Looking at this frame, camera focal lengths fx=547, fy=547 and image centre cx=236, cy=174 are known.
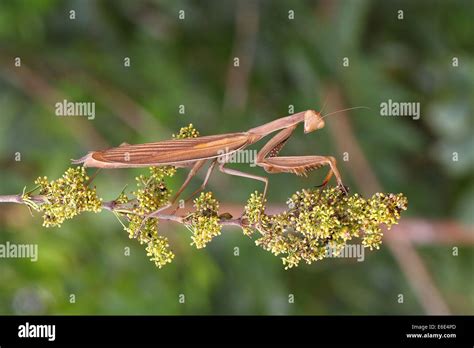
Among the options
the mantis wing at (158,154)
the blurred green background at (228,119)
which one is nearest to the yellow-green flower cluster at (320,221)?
the mantis wing at (158,154)

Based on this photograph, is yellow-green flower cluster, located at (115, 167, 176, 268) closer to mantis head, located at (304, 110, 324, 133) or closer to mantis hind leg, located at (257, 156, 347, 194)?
mantis hind leg, located at (257, 156, 347, 194)

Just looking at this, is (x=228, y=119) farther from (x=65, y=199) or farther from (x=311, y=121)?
(x=65, y=199)

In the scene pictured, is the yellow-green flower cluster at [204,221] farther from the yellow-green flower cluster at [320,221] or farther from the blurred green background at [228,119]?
the blurred green background at [228,119]

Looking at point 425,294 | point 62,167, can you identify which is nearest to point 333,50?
point 425,294

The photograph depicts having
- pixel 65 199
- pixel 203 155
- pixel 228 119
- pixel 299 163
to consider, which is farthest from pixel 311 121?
pixel 228 119
